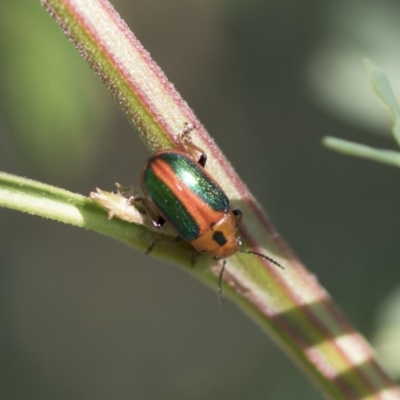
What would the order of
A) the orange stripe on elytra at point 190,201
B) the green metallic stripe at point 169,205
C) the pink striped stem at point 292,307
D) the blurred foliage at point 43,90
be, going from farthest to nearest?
the blurred foliage at point 43,90 < the orange stripe on elytra at point 190,201 < the green metallic stripe at point 169,205 < the pink striped stem at point 292,307

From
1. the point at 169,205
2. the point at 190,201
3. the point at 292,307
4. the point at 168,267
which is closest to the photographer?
the point at 292,307

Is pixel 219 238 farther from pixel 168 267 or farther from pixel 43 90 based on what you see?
pixel 168 267

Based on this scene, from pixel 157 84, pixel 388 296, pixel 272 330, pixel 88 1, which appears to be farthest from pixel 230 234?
pixel 388 296

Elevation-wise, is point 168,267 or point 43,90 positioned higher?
point 168,267

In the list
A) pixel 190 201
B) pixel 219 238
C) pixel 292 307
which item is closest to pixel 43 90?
pixel 190 201

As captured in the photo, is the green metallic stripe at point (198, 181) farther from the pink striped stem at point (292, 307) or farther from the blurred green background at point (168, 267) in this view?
the blurred green background at point (168, 267)

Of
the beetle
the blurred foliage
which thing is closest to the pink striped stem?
the beetle

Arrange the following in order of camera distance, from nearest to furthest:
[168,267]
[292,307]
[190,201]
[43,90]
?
1. [292,307]
2. [190,201]
3. [43,90]
4. [168,267]

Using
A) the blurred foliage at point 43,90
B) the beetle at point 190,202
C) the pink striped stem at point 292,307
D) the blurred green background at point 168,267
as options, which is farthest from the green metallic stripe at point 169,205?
the blurred green background at point 168,267

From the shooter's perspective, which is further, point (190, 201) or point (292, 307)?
point (190, 201)
